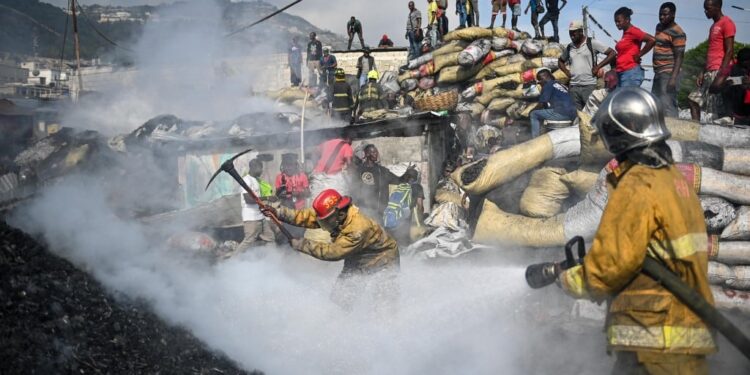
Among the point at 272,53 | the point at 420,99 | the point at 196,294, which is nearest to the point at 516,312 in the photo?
the point at 196,294

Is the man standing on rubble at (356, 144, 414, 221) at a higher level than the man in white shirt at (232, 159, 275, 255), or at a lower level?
higher

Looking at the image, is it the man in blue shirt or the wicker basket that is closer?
the man in blue shirt

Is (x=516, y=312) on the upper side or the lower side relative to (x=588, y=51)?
lower

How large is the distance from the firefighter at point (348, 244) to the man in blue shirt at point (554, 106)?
3.75 m

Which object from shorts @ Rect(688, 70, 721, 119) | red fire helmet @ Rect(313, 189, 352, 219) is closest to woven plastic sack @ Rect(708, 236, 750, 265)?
shorts @ Rect(688, 70, 721, 119)

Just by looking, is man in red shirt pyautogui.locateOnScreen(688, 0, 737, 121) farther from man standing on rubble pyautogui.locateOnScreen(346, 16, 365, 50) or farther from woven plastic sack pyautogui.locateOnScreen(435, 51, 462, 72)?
man standing on rubble pyautogui.locateOnScreen(346, 16, 365, 50)

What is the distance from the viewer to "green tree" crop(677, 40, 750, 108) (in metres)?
19.9

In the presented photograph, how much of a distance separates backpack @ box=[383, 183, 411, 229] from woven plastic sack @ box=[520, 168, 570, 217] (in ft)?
6.28

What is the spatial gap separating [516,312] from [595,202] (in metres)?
1.27

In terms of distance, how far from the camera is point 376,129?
29.3ft

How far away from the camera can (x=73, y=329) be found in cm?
312

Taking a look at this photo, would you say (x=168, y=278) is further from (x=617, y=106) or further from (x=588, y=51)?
(x=588, y=51)

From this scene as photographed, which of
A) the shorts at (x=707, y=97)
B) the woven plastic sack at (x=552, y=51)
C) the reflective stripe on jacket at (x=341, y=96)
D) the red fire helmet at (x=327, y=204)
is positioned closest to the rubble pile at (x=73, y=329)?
the red fire helmet at (x=327, y=204)

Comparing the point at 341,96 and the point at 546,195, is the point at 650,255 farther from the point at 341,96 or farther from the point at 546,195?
the point at 341,96
